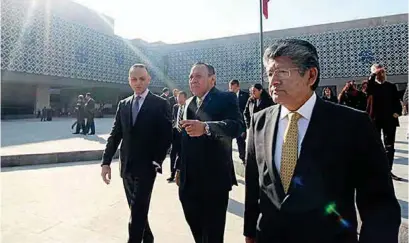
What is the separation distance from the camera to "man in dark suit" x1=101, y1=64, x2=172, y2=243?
7.42 ft

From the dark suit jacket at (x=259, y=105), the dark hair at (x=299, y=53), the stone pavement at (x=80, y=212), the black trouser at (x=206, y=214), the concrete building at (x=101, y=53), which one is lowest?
the stone pavement at (x=80, y=212)

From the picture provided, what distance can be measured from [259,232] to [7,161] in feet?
20.0

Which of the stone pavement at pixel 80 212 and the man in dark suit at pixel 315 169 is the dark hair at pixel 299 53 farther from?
Result: the stone pavement at pixel 80 212

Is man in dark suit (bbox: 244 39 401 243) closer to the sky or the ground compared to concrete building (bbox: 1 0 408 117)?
closer to the ground

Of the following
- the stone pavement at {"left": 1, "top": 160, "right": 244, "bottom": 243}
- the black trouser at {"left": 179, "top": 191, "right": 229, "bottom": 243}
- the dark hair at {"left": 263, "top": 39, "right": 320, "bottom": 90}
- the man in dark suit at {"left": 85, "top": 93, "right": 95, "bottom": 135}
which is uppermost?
the man in dark suit at {"left": 85, "top": 93, "right": 95, "bottom": 135}

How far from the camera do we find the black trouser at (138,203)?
2209 mm

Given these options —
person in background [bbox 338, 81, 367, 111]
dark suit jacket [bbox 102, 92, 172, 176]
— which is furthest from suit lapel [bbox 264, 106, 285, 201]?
person in background [bbox 338, 81, 367, 111]

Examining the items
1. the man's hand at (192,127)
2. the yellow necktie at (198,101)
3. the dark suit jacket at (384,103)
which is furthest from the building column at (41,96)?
the man's hand at (192,127)

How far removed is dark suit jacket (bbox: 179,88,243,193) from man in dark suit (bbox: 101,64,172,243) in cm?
36

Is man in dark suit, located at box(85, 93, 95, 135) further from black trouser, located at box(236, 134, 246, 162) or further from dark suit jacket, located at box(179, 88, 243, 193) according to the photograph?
dark suit jacket, located at box(179, 88, 243, 193)

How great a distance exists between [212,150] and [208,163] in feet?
0.28

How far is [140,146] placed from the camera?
2336 millimetres

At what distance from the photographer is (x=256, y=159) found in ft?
4.29

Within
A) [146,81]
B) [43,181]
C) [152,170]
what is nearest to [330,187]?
[152,170]
